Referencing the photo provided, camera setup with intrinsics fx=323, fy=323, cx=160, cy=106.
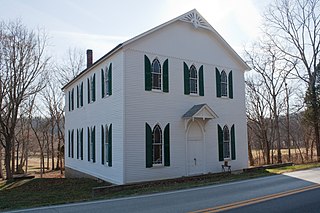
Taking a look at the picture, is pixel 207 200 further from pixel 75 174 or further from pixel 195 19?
pixel 75 174

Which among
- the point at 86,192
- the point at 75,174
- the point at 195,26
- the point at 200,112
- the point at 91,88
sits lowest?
the point at 75,174

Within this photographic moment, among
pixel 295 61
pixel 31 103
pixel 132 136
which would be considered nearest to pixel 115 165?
pixel 132 136

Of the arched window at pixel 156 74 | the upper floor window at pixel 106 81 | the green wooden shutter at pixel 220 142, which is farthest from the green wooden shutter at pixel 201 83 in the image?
the upper floor window at pixel 106 81

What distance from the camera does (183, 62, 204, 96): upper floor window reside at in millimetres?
18766

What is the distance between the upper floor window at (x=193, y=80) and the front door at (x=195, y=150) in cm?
196

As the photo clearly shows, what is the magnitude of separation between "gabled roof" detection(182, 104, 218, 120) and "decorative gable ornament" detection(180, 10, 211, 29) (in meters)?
4.99

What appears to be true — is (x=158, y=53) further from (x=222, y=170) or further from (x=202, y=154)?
(x=222, y=170)

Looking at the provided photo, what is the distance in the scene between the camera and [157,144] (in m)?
17.1

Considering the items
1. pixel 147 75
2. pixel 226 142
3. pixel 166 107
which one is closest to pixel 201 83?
pixel 166 107

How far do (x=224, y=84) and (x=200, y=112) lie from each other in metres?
3.94

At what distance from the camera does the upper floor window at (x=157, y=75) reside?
56.0ft

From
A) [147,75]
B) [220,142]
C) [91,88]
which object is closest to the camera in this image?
[147,75]

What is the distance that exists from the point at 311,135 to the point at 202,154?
26236 mm

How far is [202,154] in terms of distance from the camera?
750 inches
